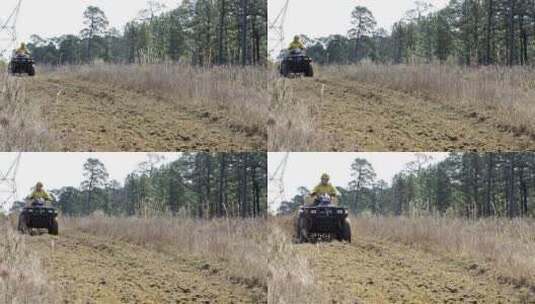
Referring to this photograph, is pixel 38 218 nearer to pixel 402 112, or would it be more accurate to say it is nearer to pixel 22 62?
pixel 22 62

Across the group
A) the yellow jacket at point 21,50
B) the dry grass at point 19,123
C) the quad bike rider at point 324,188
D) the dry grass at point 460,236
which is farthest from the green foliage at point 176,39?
the dry grass at point 460,236

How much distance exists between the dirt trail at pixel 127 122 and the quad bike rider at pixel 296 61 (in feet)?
4.98

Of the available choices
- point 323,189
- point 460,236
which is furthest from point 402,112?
point 460,236

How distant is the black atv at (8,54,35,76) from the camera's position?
10.7 m

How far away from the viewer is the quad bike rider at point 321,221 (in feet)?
30.7

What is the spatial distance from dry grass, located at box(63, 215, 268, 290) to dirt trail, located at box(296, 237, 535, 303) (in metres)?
0.73

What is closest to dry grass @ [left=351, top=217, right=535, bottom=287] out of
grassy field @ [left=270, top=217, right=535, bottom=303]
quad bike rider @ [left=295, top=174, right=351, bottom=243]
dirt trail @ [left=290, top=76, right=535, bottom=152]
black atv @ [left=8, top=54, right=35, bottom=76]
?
grassy field @ [left=270, top=217, right=535, bottom=303]

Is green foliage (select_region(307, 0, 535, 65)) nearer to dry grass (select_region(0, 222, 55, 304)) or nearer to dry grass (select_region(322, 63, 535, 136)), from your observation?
dry grass (select_region(322, 63, 535, 136))

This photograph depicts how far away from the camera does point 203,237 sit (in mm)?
9789

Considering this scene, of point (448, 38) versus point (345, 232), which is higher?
point (448, 38)

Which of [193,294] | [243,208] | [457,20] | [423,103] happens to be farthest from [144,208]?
[457,20]

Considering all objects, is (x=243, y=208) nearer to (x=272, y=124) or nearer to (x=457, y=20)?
(x=272, y=124)

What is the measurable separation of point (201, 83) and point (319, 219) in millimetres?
Answer: 3144

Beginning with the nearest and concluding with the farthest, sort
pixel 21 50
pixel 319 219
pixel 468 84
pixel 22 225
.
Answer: pixel 319 219
pixel 22 225
pixel 21 50
pixel 468 84
